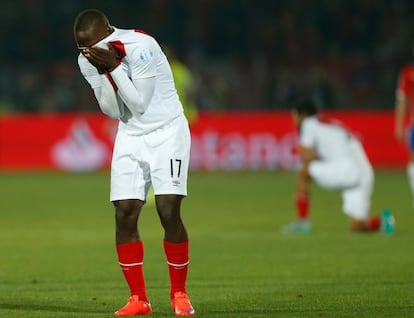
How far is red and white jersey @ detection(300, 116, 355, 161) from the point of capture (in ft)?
46.5

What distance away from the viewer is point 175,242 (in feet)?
24.8

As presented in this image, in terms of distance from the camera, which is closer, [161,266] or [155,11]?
[161,266]

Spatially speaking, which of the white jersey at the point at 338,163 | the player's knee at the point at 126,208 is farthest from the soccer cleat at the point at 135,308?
the white jersey at the point at 338,163

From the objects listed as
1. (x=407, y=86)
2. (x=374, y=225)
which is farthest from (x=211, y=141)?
(x=374, y=225)

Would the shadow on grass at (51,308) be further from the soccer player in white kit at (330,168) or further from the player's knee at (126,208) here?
the soccer player in white kit at (330,168)

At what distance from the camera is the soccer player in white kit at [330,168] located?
14.0 meters

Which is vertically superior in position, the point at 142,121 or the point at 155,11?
the point at 142,121

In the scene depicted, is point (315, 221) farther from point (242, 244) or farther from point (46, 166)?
point (46, 166)

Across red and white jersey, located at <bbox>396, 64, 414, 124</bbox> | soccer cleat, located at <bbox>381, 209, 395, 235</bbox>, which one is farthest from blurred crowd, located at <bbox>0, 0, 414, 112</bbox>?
soccer cleat, located at <bbox>381, 209, 395, 235</bbox>

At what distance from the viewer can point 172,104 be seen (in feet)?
24.9

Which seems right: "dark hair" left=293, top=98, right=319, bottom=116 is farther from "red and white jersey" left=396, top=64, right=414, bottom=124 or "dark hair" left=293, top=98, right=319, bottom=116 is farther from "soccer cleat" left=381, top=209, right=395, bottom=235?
"red and white jersey" left=396, top=64, right=414, bottom=124

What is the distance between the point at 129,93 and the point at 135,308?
4.62 ft

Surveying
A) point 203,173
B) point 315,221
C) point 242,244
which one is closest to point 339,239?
point 242,244

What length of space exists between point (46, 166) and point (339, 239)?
13884mm
